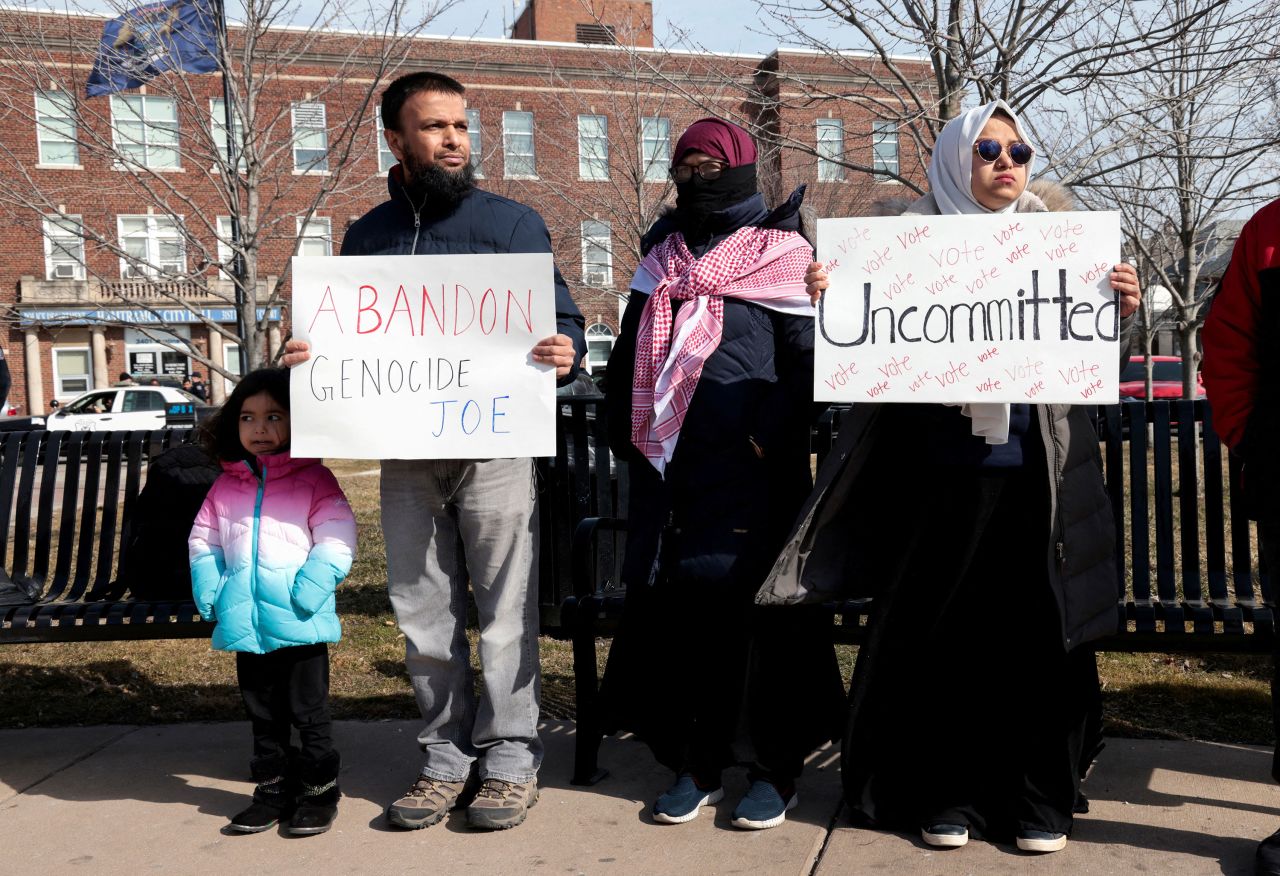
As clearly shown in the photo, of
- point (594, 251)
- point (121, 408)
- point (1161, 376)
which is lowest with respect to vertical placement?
point (121, 408)

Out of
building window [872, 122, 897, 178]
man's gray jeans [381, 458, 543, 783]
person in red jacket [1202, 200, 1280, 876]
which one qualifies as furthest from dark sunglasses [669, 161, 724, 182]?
building window [872, 122, 897, 178]

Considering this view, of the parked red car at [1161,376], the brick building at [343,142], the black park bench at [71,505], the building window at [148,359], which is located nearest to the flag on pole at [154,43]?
the brick building at [343,142]

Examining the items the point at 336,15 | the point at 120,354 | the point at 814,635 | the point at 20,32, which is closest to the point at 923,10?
the point at 336,15

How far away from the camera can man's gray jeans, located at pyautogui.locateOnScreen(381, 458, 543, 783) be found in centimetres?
351

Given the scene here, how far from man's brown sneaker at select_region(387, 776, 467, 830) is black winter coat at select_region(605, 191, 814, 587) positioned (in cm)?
89

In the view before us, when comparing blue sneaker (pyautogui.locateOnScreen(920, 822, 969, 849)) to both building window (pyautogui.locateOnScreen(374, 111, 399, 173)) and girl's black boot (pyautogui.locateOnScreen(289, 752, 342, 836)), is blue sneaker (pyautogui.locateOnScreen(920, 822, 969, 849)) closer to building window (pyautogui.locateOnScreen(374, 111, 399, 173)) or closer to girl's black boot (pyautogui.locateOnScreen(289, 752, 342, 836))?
girl's black boot (pyautogui.locateOnScreen(289, 752, 342, 836))

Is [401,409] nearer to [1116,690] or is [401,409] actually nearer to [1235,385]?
[1235,385]

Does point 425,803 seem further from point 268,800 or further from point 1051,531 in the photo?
point 1051,531

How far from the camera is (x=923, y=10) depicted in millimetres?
7184

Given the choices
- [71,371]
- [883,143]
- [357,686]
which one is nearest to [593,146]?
[883,143]

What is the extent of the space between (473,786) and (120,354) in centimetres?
3755

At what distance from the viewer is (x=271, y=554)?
343cm

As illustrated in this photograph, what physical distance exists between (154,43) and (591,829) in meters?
6.81

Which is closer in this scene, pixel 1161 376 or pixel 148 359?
pixel 1161 376
